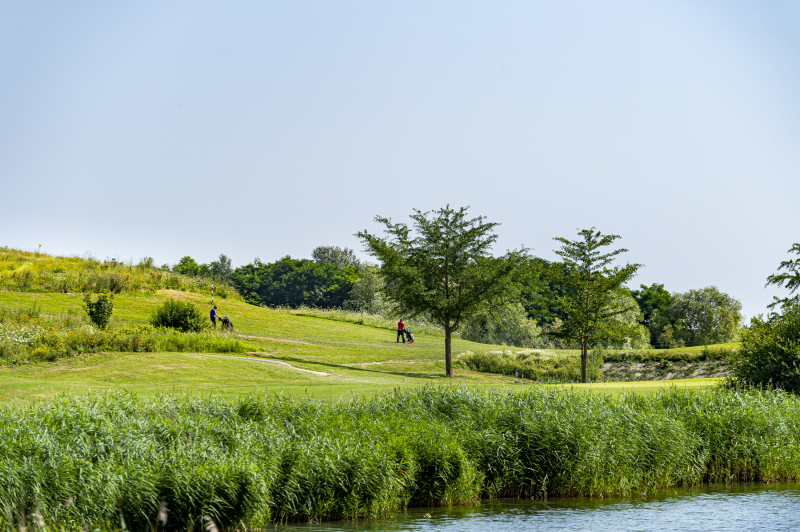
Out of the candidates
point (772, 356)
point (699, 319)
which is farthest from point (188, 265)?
point (772, 356)

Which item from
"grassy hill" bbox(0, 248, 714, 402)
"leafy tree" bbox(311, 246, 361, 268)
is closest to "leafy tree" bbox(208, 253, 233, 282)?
"leafy tree" bbox(311, 246, 361, 268)

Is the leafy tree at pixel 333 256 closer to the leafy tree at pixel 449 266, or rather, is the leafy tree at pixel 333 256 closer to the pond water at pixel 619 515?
the leafy tree at pixel 449 266

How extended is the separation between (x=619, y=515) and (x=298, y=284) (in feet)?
277

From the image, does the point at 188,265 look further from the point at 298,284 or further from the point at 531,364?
the point at 531,364

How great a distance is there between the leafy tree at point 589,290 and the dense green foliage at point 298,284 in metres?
57.1

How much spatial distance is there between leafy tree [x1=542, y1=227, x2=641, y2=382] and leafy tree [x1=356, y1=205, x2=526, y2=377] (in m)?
2.31

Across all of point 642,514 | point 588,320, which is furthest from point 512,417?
point 588,320

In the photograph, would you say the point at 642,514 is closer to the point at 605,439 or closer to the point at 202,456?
the point at 605,439

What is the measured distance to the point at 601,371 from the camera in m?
34.3

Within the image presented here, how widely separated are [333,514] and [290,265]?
88.4 meters

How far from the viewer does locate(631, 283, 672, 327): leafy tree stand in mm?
75550

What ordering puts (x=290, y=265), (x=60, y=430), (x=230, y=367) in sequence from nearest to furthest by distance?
(x=60, y=430) → (x=230, y=367) → (x=290, y=265)

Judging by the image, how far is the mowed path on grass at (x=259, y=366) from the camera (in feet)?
60.0

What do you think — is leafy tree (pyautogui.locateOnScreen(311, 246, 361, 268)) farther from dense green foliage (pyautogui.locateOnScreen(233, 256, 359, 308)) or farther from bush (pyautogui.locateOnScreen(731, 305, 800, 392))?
bush (pyautogui.locateOnScreen(731, 305, 800, 392))
